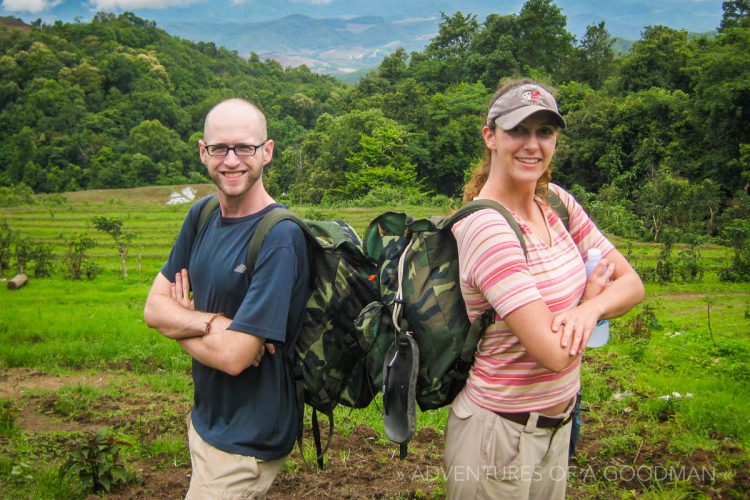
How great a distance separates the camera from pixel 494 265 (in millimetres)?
1896

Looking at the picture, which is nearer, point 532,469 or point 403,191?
point 532,469

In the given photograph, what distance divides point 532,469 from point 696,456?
276cm

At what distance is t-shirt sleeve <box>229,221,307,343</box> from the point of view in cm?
214

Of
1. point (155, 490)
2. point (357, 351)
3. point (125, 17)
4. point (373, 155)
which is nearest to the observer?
point (357, 351)

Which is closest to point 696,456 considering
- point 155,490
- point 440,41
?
point 155,490

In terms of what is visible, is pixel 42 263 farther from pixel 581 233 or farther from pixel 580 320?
pixel 580 320

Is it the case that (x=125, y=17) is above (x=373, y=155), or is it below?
above

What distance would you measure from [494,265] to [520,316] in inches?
6.8

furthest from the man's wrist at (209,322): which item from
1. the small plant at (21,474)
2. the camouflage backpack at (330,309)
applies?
the small plant at (21,474)

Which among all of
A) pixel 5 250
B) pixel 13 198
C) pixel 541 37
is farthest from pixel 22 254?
pixel 541 37

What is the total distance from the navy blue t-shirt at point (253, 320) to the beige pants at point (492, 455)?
64 cm

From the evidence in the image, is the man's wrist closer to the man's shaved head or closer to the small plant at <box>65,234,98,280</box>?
the man's shaved head

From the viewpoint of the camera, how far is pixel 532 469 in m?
2.09

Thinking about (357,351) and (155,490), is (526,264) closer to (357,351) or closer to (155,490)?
(357,351)
